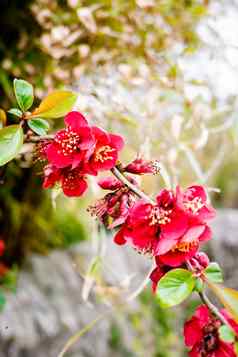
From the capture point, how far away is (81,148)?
1.36 feet

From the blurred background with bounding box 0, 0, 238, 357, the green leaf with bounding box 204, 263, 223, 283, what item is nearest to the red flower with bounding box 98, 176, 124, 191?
the green leaf with bounding box 204, 263, 223, 283

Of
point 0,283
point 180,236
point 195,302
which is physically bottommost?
point 195,302

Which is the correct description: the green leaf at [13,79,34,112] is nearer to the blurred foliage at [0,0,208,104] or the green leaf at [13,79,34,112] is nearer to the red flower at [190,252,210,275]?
the red flower at [190,252,210,275]

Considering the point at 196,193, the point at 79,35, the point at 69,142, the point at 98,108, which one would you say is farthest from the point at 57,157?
the point at 79,35

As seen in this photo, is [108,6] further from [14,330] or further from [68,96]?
[14,330]

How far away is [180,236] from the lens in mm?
347

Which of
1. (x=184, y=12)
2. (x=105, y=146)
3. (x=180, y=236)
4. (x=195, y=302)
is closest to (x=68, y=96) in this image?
(x=105, y=146)

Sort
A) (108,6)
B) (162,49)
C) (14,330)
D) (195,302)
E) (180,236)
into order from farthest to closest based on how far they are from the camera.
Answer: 1. (195,302)
2. (14,330)
3. (162,49)
4. (108,6)
5. (180,236)

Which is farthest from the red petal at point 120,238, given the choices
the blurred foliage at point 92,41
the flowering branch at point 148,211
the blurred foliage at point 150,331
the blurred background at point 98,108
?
the blurred foliage at point 150,331

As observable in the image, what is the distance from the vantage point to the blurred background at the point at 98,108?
3.09 feet

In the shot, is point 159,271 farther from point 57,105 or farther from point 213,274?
point 57,105

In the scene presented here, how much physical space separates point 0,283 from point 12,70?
0.59 m

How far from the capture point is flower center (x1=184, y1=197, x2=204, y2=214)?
37 centimetres

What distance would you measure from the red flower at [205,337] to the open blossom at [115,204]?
94 millimetres
